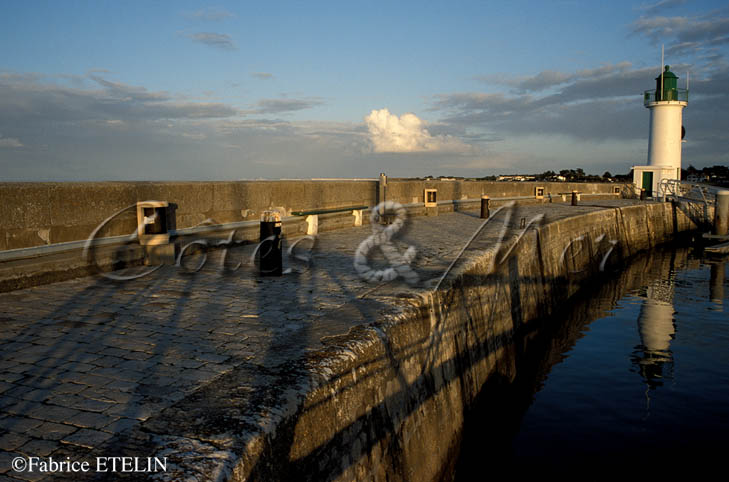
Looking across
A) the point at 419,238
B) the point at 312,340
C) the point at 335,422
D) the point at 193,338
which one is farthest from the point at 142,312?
the point at 419,238

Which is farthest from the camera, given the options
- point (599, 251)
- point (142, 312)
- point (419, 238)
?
point (599, 251)

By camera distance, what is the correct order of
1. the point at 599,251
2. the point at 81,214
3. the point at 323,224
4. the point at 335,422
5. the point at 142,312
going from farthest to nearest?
1. the point at 599,251
2. the point at 323,224
3. the point at 81,214
4. the point at 142,312
5. the point at 335,422

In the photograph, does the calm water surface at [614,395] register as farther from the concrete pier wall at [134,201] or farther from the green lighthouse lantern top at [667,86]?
the green lighthouse lantern top at [667,86]

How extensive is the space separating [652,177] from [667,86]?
7326mm

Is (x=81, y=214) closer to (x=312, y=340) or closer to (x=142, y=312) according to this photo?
(x=142, y=312)

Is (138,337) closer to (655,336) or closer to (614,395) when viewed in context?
(614,395)

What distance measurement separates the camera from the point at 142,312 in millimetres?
5641

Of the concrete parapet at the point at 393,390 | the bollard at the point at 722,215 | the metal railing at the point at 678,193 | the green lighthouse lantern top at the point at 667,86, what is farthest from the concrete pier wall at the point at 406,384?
the green lighthouse lantern top at the point at 667,86

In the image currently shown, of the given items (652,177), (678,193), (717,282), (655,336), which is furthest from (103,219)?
(652,177)

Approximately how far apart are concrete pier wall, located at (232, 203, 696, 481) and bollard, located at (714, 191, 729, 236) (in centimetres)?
2351

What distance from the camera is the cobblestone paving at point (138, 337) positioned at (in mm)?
3150

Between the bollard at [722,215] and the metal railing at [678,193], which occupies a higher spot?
the metal railing at [678,193]

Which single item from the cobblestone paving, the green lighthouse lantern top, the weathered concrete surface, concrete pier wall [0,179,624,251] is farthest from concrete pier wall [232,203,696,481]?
the green lighthouse lantern top

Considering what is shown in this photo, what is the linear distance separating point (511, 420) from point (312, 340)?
4875 millimetres
